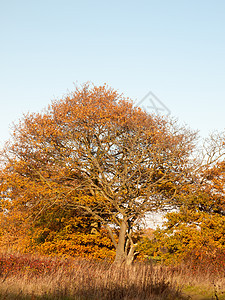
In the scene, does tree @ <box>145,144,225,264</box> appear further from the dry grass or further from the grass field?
the dry grass

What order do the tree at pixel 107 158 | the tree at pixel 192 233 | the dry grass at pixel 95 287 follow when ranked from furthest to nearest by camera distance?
the tree at pixel 107 158 → the tree at pixel 192 233 → the dry grass at pixel 95 287

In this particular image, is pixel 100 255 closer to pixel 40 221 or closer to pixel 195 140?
pixel 40 221

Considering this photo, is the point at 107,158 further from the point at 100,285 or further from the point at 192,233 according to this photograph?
the point at 100,285

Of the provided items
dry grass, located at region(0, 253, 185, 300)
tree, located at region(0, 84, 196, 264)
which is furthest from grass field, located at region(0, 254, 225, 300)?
tree, located at region(0, 84, 196, 264)

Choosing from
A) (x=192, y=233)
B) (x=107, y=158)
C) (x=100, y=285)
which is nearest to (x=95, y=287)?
(x=100, y=285)

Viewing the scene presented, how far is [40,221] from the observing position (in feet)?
55.7

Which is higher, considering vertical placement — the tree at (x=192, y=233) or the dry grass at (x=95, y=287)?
the tree at (x=192, y=233)

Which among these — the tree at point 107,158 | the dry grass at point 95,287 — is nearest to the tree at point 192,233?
the tree at point 107,158

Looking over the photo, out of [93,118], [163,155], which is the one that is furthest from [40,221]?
[163,155]

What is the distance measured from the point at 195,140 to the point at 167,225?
6.14 metres

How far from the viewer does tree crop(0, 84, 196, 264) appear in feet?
47.8

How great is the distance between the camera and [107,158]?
16203 mm

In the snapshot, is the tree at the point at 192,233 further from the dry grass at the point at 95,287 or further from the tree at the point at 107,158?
the dry grass at the point at 95,287

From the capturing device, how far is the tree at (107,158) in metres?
14.6
